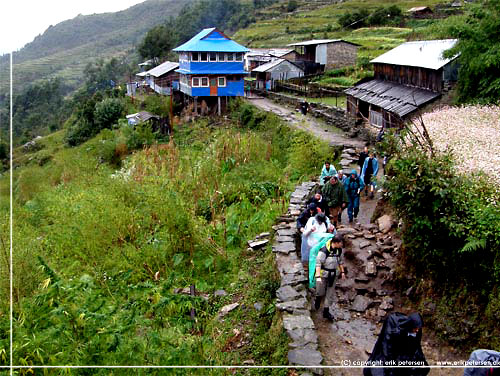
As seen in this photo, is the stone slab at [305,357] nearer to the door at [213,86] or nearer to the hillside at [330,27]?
the door at [213,86]

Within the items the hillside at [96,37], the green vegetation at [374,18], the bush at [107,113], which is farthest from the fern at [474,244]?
the hillside at [96,37]

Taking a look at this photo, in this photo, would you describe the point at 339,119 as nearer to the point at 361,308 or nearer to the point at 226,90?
the point at 226,90

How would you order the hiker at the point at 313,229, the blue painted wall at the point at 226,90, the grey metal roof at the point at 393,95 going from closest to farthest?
the hiker at the point at 313,229, the grey metal roof at the point at 393,95, the blue painted wall at the point at 226,90

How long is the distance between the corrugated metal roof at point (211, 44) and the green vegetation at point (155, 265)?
698 inches

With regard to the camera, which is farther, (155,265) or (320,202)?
(155,265)

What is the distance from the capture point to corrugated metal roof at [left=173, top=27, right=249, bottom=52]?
35.2m

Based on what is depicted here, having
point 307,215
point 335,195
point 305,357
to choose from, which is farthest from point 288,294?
point 335,195

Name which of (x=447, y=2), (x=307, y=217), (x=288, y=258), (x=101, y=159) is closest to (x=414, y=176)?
(x=307, y=217)

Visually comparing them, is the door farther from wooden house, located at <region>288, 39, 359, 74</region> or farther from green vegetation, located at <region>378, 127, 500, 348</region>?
green vegetation, located at <region>378, 127, 500, 348</region>

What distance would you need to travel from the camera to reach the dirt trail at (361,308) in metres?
6.52

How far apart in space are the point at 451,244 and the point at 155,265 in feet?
20.0

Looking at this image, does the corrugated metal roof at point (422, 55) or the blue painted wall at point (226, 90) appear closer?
the corrugated metal roof at point (422, 55)

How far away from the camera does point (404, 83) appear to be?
22.3 meters

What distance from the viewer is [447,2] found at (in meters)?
58.2
